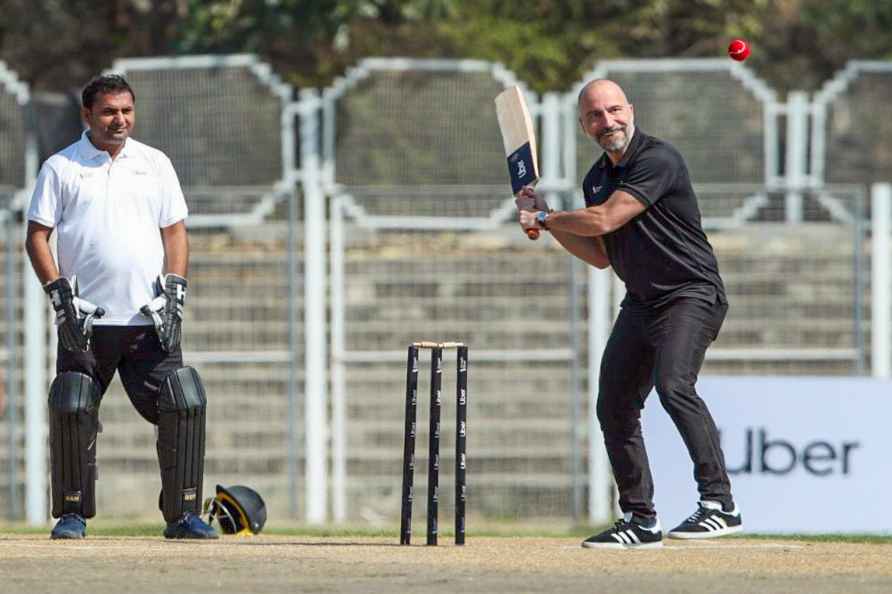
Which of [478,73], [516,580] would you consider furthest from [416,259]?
[516,580]

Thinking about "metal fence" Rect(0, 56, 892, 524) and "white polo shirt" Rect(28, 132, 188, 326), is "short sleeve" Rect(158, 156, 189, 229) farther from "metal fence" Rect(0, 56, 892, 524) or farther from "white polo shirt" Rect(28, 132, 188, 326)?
"metal fence" Rect(0, 56, 892, 524)

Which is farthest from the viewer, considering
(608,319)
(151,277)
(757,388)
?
(608,319)

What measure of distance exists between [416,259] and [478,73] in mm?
2152

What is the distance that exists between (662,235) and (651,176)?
272 millimetres

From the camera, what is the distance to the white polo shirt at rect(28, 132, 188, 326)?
968 centimetres

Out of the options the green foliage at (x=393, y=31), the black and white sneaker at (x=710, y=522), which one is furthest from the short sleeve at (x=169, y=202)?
the green foliage at (x=393, y=31)

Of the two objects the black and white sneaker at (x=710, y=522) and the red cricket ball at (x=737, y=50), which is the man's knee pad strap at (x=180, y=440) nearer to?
the black and white sneaker at (x=710, y=522)

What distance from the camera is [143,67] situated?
19.6 meters

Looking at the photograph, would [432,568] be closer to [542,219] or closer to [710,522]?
[710,522]

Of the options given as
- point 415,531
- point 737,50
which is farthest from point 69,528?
point 737,50

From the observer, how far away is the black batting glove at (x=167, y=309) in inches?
381

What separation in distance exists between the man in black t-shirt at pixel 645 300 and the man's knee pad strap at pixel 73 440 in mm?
2075

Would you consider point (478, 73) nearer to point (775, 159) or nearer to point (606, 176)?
point (775, 159)

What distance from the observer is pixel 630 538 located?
30.7ft
